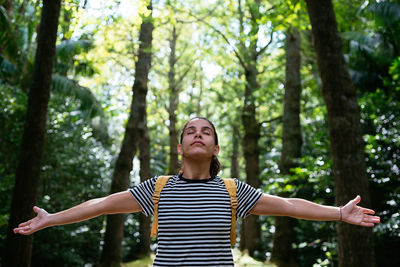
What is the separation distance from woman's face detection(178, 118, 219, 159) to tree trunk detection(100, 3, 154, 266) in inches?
381

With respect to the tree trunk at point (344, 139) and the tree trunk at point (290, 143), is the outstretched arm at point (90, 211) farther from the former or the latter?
the tree trunk at point (290, 143)

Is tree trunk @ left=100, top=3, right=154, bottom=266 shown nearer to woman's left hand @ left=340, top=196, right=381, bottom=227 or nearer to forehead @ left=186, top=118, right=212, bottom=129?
forehead @ left=186, top=118, right=212, bottom=129

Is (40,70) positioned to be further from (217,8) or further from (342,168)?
(217,8)

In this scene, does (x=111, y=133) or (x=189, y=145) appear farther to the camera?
(x=111, y=133)

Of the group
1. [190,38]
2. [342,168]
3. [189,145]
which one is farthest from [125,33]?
[189,145]

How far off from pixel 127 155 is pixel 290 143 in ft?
16.9

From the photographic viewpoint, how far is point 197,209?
313cm

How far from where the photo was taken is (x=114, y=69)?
23.9 meters

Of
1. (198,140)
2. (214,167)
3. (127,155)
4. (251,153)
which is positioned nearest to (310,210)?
(214,167)

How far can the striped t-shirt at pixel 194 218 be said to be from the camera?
3025 millimetres

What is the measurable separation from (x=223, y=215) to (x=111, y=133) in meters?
21.5

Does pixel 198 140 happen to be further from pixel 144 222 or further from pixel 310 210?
pixel 144 222

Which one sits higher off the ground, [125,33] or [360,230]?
[125,33]

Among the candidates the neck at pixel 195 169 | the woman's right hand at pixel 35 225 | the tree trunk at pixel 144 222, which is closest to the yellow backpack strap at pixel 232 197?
the neck at pixel 195 169
